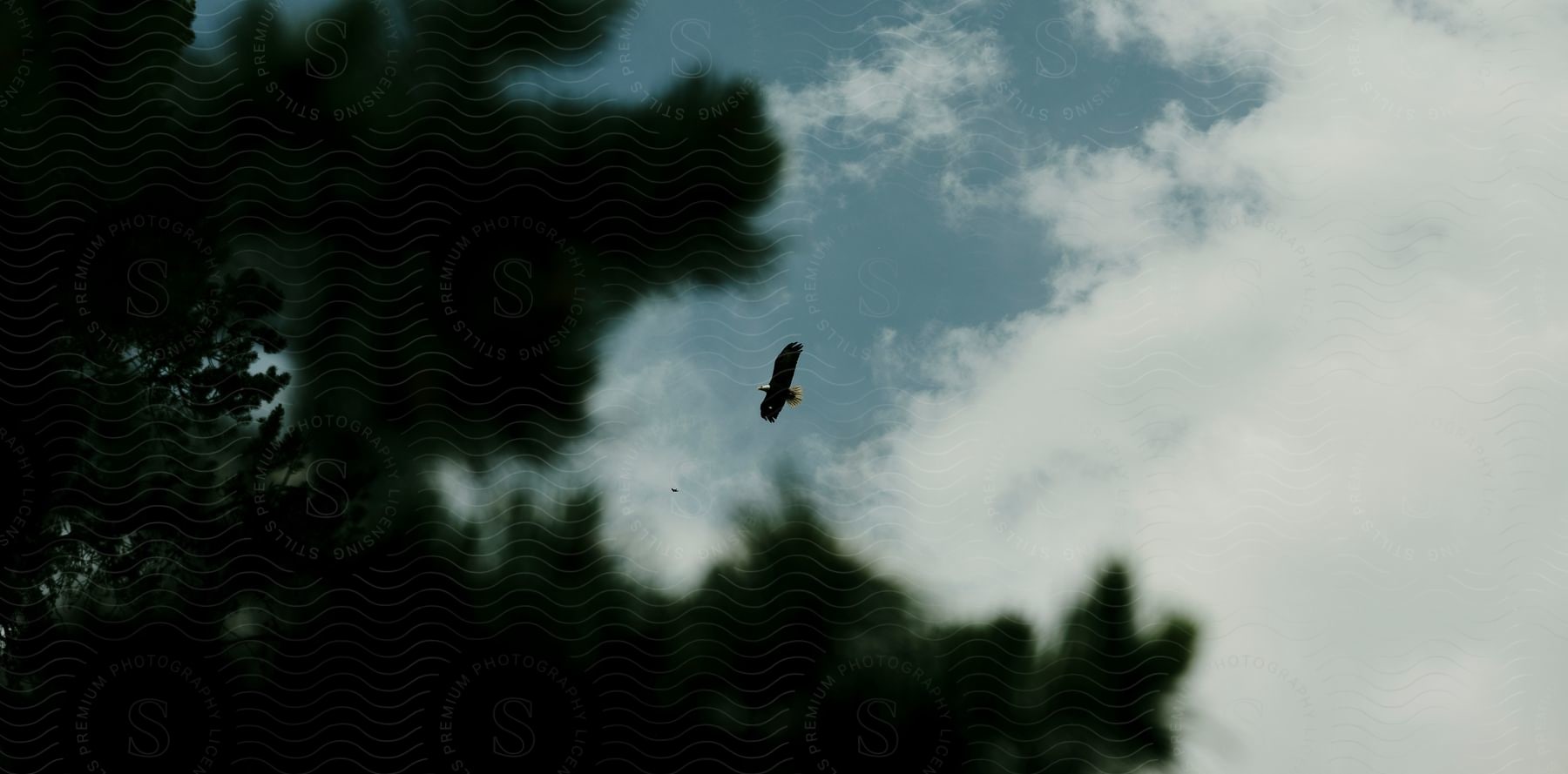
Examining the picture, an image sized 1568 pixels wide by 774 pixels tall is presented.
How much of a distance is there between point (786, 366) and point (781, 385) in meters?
0.06

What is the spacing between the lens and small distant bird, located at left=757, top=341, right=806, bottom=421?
11.8ft

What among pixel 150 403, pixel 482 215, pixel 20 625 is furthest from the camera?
pixel 482 215

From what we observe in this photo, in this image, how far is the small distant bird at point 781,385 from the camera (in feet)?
11.8

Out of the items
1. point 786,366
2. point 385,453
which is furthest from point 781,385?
point 385,453

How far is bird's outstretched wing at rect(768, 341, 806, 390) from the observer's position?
11.8 feet

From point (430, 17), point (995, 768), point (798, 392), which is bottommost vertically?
point (995, 768)

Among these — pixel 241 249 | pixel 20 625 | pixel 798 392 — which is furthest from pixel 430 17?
pixel 20 625

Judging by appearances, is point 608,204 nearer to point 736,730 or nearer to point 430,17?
point 430,17

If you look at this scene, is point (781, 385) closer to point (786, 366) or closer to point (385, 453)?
point (786, 366)

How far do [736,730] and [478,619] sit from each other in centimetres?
78

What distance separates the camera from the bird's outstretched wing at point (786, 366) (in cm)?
359

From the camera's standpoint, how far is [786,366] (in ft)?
11.8

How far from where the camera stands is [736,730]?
3.59m

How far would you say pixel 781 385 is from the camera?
11.8ft
